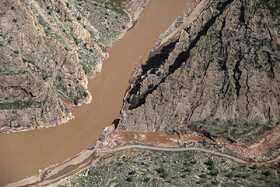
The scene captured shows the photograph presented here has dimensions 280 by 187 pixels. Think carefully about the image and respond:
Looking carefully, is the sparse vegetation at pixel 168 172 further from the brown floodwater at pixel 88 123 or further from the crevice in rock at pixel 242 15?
the crevice in rock at pixel 242 15

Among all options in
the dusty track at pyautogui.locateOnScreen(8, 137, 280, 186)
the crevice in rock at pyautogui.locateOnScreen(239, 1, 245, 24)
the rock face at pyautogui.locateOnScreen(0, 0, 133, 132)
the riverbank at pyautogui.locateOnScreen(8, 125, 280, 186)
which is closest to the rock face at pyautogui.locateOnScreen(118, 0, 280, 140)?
the crevice in rock at pyautogui.locateOnScreen(239, 1, 245, 24)

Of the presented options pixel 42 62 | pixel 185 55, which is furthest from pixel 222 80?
pixel 42 62

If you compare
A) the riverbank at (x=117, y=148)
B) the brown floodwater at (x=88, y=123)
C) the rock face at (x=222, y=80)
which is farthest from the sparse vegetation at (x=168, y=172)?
the brown floodwater at (x=88, y=123)

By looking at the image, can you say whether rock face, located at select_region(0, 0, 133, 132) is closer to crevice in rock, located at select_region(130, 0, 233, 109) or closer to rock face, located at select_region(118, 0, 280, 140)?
crevice in rock, located at select_region(130, 0, 233, 109)

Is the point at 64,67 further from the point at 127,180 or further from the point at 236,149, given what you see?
the point at 236,149

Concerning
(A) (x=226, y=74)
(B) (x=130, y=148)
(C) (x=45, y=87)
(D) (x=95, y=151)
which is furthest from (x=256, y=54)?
(C) (x=45, y=87)
